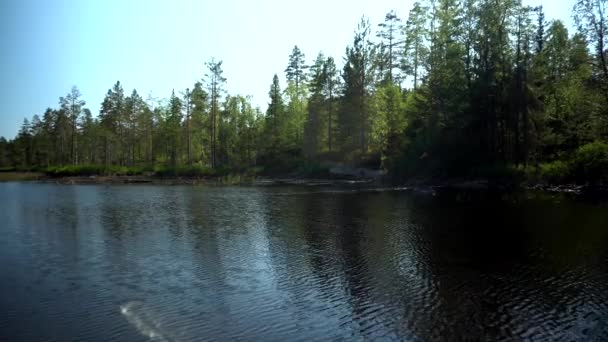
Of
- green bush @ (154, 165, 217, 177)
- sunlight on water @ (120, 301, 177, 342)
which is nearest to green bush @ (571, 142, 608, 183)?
sunlight on water @ (120, 301, 177, 342)

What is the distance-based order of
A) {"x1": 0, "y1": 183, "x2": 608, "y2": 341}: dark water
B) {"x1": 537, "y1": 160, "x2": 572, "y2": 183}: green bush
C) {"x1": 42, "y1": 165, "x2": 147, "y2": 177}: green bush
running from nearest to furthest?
{"x1": 0, "y1": 183, "x2": 608, "y2": 341}: dark water, {"x1": 537, "y1": 160, "x2": 572, "y2": 183}: green bush, {"x1": 42, "y1": 165, "x2": 147, "y2": 177}: green bush

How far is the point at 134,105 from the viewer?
11025cm

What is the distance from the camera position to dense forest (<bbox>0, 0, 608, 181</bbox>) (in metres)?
49.8

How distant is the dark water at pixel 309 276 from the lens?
40.1 ft

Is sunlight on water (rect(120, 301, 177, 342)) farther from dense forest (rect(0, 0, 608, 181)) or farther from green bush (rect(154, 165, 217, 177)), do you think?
green bush (rect(154, 165, 217, 177))

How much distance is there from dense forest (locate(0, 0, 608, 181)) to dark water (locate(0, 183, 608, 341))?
63.0ft

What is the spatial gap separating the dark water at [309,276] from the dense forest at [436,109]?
19.2 meters

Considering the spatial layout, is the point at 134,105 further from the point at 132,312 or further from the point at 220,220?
the point at 132,312

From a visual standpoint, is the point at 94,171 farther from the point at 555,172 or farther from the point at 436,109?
the point at 555,172

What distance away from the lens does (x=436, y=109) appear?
59.0m

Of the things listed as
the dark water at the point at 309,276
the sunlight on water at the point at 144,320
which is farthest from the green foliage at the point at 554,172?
the sunlight on water at the point at 144,320

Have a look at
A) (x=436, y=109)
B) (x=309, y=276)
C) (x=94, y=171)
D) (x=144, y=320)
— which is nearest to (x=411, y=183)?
(x=436, y=109)

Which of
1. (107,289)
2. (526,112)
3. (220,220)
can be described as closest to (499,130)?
(526,112)

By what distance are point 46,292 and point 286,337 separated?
8.70 m
